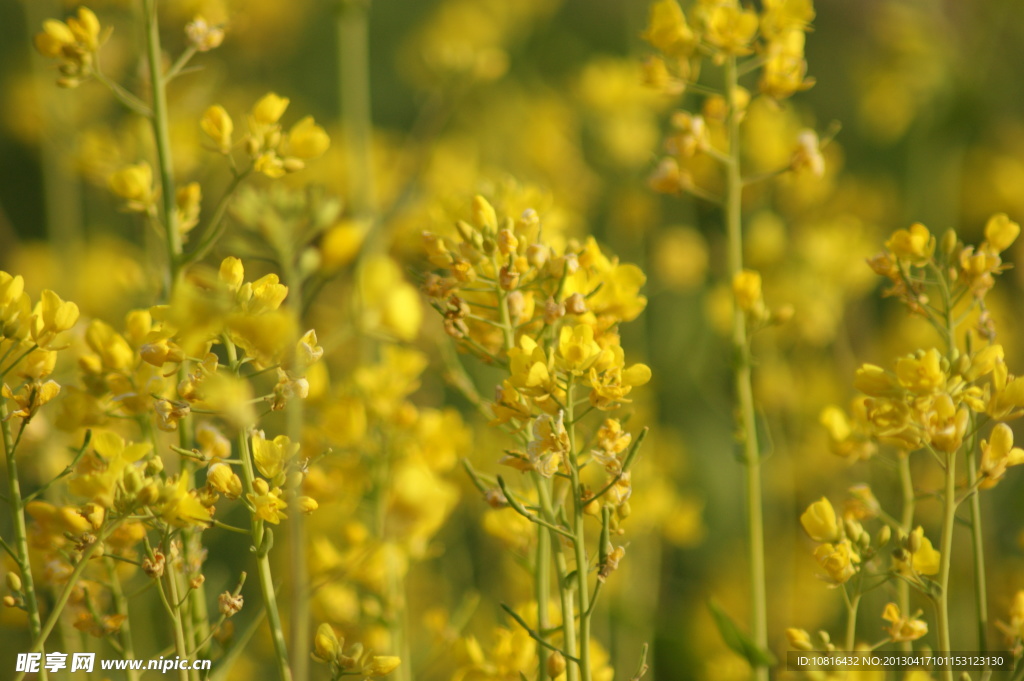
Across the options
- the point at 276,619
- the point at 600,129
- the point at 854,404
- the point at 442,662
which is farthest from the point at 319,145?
the point at 600,129

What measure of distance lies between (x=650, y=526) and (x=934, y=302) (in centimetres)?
138

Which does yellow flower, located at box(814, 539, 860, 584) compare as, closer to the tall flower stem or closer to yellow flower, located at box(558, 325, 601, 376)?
yellow flower, located at box(558, 325, 601, 376)

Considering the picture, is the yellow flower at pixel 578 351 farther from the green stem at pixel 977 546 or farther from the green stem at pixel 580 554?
the green stem at pixel 977 546

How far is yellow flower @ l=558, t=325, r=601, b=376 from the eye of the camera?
2.61 ft

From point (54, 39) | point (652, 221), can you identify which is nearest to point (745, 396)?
point (54, 39)

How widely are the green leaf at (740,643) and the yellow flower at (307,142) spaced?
64cm

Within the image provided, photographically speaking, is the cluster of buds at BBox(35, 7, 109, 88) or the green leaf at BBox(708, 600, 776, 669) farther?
the cluster of buds at BBox(35, 7, 109, 88)

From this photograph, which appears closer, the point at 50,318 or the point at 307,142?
the point at 50,318

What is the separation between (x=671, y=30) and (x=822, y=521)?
2.08 feet

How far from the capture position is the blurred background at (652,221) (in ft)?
5.06

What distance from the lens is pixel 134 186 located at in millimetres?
951

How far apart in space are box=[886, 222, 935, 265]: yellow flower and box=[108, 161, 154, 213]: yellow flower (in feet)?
2.73

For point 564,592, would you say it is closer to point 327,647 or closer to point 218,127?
point 327,647

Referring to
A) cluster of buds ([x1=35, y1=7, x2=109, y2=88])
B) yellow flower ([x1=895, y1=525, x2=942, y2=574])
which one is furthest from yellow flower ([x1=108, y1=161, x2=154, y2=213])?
yellow flower ([x1=895, y1=525, x2=942, y2=574])
